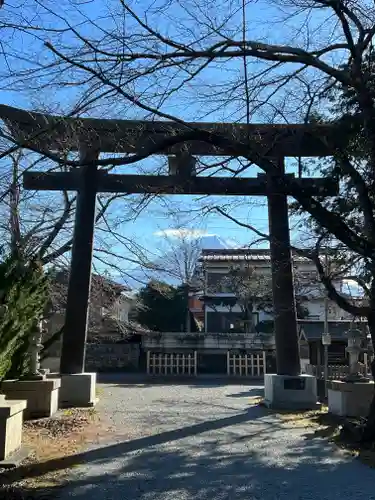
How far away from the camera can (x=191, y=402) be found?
47.4ft

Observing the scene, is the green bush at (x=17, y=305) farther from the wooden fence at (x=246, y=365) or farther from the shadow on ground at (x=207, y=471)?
the wooden fence at (x=246, y=365)

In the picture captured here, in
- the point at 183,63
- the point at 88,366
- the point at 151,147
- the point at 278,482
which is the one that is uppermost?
the point at 183,63

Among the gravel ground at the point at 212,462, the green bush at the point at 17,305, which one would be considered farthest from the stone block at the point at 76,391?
the green bush at the point at 17,305

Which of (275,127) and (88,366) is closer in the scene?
(275,127)

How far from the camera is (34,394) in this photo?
A: 10688 mm

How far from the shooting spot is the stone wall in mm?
27984

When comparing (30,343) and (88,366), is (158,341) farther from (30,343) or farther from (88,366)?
(30,343)

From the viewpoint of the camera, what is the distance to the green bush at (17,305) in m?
8.33

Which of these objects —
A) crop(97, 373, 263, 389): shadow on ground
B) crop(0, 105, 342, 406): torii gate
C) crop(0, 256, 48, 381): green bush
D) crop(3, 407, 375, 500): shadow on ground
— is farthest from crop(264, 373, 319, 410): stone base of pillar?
crop(97, 373, 263, 389): shadow on ground

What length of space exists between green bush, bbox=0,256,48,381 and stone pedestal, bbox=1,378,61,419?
0.35 meters

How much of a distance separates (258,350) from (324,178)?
17557 millimetres

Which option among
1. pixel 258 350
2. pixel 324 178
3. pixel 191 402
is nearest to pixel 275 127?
pixel 324 178

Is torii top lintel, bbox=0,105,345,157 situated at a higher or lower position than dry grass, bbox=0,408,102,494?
higher

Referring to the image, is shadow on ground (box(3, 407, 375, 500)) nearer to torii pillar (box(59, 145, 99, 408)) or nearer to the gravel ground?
the gravel ground
